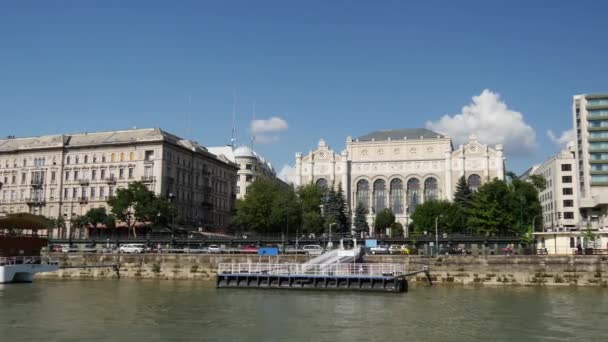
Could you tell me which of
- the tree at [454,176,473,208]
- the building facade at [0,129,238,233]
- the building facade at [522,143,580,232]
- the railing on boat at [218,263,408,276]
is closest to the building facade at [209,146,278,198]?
the building facade at [0,129,238,233]

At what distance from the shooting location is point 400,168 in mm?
168625

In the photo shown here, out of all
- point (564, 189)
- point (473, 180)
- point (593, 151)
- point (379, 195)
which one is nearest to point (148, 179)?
point (379, 195)

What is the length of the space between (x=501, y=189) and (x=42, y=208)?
256 feet

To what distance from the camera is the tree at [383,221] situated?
147250mm

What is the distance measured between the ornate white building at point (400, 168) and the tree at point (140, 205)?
7983cm

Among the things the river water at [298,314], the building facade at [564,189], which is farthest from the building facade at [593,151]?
the river water at [298,314]

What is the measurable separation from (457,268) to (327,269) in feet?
42.4

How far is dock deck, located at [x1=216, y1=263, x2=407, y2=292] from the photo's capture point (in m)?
51.1

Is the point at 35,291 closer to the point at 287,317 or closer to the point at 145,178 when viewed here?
the point at 287,317

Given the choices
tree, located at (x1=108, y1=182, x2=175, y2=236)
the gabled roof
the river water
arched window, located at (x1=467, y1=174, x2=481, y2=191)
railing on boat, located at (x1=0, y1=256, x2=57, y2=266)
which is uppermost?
the gabled roof

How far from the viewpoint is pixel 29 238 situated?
61344 mm

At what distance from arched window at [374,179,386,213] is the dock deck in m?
112

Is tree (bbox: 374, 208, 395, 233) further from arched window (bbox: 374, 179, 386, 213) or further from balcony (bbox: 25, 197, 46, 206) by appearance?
balcony (bbox: 25, 197, 46, 206)

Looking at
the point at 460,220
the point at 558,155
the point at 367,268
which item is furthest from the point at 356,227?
the point at 367,268
